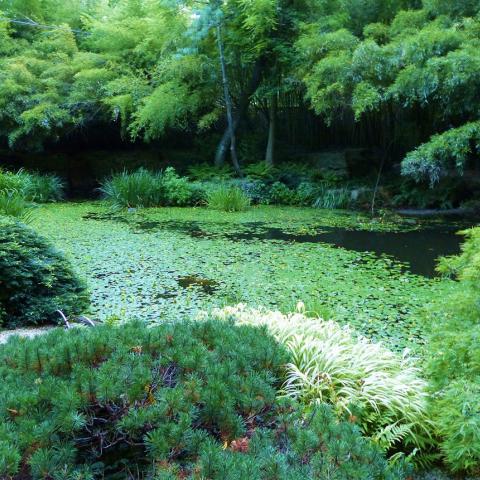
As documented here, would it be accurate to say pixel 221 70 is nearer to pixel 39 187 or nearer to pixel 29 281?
pixel 39 187

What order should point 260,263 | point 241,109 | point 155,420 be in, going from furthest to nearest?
point 241,109 → point 260,263 → point 155,420

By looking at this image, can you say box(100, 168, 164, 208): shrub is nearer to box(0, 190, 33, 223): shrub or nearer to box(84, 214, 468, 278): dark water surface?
box(84, 214, 468, 278): dark water surface

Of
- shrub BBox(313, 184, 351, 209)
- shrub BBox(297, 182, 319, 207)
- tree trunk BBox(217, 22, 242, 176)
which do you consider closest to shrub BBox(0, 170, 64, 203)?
tree trunk BBox(217, 22, 242, 176)

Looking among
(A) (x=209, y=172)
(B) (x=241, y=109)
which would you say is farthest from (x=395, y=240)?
(B) (x=241, y=109)

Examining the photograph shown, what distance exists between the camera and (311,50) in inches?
381

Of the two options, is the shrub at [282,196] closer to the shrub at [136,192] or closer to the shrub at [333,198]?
the shrub at [333,198]

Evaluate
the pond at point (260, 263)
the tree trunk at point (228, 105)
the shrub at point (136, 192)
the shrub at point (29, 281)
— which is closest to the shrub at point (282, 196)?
the tree trunk at point (228, 105)

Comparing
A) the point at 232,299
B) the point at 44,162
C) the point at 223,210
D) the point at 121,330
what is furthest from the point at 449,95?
the point at 44,162

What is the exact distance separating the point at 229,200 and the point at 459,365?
7502 millimetres

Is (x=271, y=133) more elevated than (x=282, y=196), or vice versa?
(x=271, y=133)

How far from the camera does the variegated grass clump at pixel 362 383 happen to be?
2.13 meters

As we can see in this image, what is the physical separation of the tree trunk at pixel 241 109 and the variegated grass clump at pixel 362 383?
9.42 meters

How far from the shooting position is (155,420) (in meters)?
1.42

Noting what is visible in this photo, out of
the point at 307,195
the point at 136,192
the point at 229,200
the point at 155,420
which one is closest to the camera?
the point at 155,420
